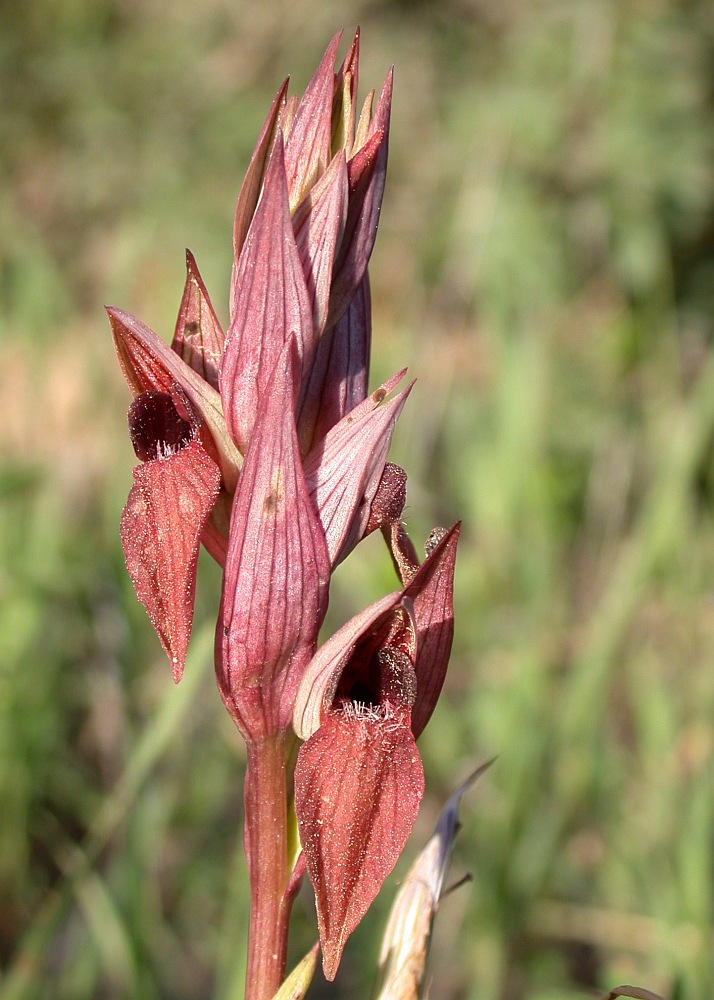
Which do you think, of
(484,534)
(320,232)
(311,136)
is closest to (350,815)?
(320,232)

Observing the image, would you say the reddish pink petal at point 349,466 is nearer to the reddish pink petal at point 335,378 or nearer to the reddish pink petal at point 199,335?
the reddish pink petal at point 335,378

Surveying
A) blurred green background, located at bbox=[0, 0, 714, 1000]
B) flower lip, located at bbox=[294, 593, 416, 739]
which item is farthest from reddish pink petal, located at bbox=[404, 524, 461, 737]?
blurred green background, located at bbox=[0, 0, 714, 1000]

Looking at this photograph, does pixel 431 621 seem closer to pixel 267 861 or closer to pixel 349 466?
pixel 349 466

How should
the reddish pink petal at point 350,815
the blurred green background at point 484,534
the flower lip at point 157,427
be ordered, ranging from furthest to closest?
1. the blurred green background at point 484,534
2. the flower lip at point 157,427
3. the reddish pink petal at point 350,815

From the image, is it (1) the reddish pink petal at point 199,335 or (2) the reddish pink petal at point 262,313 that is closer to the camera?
(2) the reddish pink petal at point 262,313

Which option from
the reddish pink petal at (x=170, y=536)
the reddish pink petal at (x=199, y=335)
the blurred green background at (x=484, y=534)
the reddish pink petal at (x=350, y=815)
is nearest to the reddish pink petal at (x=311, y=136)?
the reddish pink petal at (x=199, y=335)

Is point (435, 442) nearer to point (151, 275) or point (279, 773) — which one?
point (151, 275)
